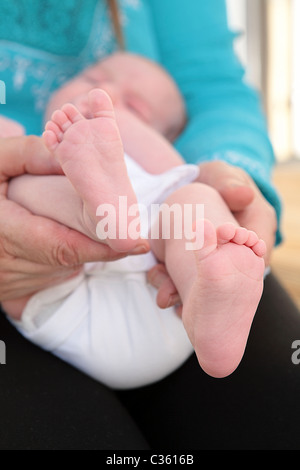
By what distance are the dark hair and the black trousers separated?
556 millimetres

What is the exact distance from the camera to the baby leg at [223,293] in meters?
0.33

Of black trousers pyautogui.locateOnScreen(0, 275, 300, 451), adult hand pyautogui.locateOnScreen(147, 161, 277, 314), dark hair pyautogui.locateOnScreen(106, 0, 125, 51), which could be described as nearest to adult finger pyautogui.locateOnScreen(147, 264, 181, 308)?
adult hand pyautogui.locateOnScreen(147, 161, 277, 314)

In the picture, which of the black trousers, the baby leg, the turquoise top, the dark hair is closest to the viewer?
the baby leg

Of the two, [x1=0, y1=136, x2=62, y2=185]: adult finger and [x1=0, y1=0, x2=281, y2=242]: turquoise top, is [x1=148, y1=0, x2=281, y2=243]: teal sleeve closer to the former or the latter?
[x1=0, y1=0, x2=281, y2=242]: turquoise top

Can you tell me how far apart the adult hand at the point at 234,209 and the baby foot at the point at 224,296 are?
81 millimetres

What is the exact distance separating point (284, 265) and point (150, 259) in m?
0.75

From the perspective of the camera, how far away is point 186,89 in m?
0.93

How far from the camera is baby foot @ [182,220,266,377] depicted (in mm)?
330

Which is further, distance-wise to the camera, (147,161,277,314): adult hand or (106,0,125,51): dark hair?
(106,0,125,51): dark hair

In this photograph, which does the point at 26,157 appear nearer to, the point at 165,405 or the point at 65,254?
the point at 65,254

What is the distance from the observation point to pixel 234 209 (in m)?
0.50

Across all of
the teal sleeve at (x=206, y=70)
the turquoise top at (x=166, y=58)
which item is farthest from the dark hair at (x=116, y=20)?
the teal sleeve at (x=206, y=70)

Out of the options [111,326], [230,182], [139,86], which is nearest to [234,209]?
[230,182]
